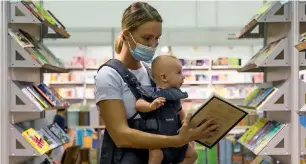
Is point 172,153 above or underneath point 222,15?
underneath

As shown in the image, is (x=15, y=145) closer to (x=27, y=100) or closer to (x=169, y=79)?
(x=27, y=100)

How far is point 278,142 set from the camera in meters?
3.68

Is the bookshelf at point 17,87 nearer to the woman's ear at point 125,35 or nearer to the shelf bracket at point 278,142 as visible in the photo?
the shelf bracket at point 278,142

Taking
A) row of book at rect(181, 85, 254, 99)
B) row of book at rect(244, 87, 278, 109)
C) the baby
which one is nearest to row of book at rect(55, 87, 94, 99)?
row of book at rect(181, 85, 254, 99)

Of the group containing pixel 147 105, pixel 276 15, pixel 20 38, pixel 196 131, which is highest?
pixel 276 15

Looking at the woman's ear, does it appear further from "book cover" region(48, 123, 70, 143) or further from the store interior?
"book cover" region(48, 123, 70, 143)

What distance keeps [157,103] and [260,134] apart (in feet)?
7.77

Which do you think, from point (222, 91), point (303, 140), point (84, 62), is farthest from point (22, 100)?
point (222, 91)

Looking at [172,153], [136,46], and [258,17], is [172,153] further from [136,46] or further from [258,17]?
[258,17]

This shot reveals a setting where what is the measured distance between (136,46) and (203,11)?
9.23 meters

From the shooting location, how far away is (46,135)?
4.06 metres

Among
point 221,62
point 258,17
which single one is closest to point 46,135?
point 258,17

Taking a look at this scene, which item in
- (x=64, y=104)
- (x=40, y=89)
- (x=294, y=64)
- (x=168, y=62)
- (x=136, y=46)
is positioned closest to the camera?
(x=136, y=46)

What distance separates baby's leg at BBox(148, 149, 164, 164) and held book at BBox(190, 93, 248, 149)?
174mm
